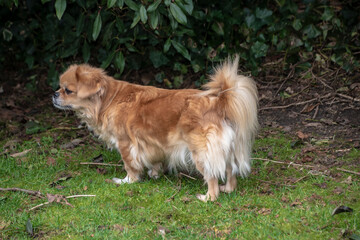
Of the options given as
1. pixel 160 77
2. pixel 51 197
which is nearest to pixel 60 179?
pixel 51 197

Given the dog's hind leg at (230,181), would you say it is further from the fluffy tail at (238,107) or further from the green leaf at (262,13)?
the green leaf at (262,13)

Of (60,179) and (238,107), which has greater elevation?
(238,107)

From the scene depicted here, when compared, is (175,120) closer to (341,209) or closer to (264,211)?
(264,211)

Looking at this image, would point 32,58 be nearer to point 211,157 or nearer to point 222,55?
point 222,55

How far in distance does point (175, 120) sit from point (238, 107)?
686 mm

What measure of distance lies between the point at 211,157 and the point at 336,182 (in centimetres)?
142

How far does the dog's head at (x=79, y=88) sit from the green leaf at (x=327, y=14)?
391cm

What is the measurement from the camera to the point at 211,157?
4.55 metres

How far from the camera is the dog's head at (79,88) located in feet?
17.6

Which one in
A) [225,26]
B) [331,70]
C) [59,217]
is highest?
[225,26]

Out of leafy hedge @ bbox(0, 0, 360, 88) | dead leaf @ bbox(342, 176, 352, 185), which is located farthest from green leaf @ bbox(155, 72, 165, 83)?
dead leaf @ bbox(342, 176, 352, 185)

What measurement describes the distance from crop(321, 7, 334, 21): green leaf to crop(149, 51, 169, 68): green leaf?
8.38ft

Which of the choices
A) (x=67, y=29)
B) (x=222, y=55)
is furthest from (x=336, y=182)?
(x=67, y=29)

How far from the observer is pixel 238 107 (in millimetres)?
4480
